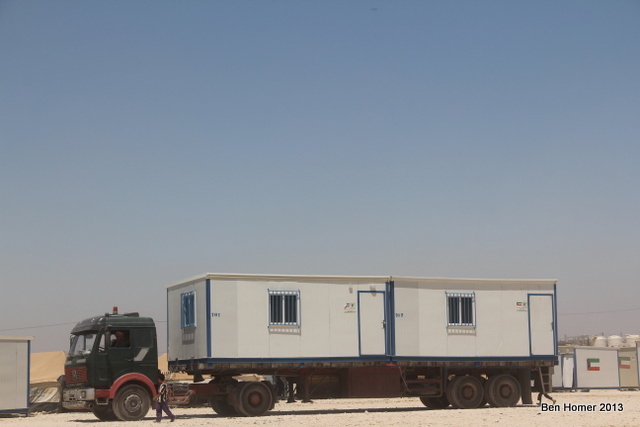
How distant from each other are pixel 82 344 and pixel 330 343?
7350 millimetres

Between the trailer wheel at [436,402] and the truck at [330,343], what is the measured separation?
43 millimetres

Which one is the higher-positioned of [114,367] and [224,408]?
[114,367]

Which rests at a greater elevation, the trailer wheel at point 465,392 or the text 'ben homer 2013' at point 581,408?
the trailer wheel at point 465,392

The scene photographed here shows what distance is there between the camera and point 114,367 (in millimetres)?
24562

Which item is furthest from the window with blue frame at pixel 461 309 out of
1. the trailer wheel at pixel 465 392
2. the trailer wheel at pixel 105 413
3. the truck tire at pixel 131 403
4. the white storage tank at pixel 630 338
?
the white storage tank at pixel 630 338

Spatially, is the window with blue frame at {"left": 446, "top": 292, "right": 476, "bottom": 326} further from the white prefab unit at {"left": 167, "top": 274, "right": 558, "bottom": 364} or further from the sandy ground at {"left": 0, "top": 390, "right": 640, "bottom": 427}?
the sandy ground at {"left": 0, "top": 390, "right": 640, "bottom": 427}

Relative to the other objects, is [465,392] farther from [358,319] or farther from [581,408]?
[358,319]

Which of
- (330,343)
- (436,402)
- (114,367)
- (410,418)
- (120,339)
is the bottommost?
(436,402)

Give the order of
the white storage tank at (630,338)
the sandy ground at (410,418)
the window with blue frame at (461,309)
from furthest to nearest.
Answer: the white storage tank at (630,338) < the window with blue frame at (461,309) < the sandy ground at (410,418)

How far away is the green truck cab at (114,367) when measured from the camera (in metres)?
24.4

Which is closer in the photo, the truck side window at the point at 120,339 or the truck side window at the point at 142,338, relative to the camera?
the truck side window at the point at 120,339

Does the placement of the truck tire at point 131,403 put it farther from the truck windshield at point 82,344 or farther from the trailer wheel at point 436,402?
the trailer wheel at point 436,402

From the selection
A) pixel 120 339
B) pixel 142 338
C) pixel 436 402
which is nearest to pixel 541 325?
pixel 436 402

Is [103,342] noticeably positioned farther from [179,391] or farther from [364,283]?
[364,283]
